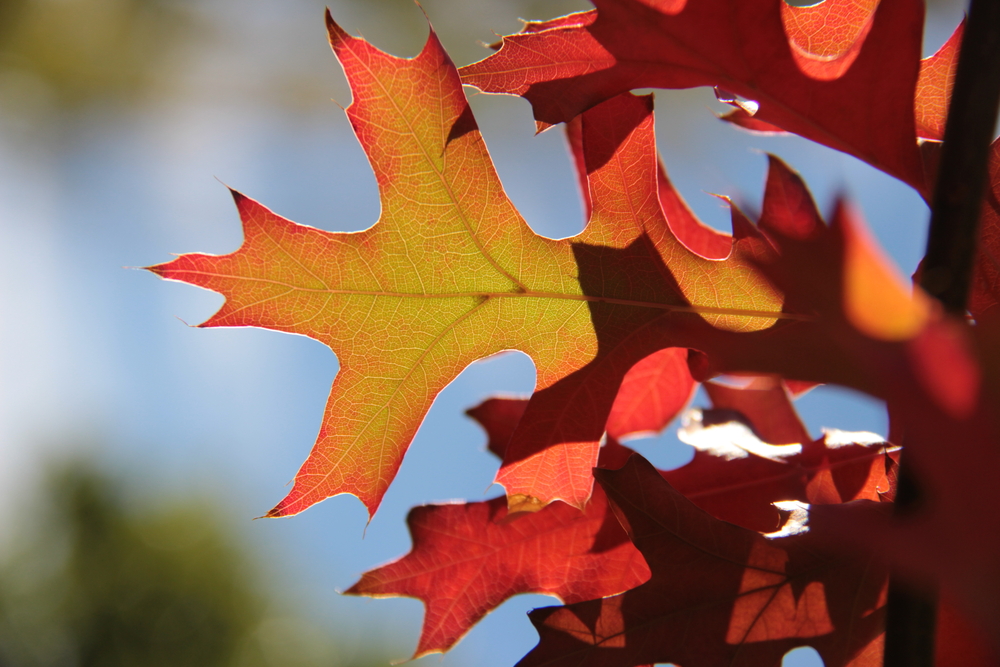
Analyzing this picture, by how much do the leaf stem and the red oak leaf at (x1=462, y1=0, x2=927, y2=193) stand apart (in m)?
0.15

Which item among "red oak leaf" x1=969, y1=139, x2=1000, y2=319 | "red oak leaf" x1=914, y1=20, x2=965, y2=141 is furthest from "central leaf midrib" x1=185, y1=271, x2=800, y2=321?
"red oak leaf" x1=914, y1=20, x2=965, y2=141

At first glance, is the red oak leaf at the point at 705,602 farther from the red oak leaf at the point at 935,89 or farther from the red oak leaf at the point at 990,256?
the red oak leaf at the point at 935,89

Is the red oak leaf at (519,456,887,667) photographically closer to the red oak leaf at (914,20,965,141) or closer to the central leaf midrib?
the central leaf midrib

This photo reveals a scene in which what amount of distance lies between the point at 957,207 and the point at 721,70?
10.2 inches

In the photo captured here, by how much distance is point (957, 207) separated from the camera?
0.36 meters

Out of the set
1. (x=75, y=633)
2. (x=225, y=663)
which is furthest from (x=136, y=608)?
(x=225, y=663)

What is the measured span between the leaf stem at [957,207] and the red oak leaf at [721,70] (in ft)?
0.50

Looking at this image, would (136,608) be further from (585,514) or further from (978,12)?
A: (978,12)

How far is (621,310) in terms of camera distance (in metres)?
0.61

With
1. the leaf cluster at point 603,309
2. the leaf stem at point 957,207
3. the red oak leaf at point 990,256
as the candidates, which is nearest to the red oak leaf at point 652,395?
the leaf cluster at point 603,309

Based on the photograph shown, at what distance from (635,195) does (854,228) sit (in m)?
0.38

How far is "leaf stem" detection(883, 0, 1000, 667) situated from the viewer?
362mm

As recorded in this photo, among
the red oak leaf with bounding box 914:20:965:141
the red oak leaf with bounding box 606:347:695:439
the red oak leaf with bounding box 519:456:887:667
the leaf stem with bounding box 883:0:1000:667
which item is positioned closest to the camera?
the leaf stem with bounding box 883:0:1000:667

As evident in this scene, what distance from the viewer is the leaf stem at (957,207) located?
14.3 inches
